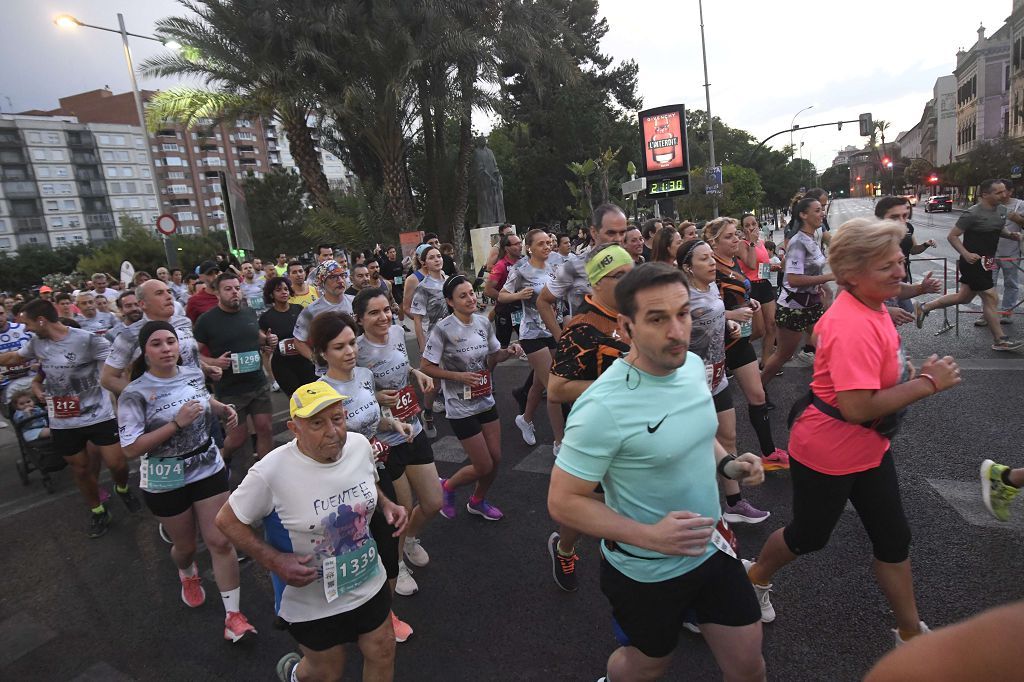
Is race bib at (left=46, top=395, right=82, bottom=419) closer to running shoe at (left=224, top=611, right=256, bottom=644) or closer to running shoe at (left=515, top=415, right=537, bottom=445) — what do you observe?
running shoe at (left=224, top=611, right=256, bottom=644)

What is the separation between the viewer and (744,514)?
3.95m

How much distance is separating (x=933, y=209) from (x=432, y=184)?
44.0 meters

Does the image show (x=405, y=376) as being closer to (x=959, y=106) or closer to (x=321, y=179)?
(x=321, y=179)

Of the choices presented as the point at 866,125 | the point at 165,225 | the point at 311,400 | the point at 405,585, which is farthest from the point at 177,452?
the point at 866,125

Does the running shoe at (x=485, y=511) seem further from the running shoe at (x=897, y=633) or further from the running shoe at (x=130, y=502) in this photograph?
the running shoe at (x=130, y=502)

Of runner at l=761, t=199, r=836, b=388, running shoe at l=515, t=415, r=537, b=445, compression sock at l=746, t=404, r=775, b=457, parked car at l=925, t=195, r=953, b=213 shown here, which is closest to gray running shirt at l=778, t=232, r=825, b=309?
runner at l=761, t=199, r=836, b=388

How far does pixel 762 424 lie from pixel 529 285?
2.90 meters

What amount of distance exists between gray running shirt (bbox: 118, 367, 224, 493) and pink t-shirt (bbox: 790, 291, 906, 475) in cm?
331

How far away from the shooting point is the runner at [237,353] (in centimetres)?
523

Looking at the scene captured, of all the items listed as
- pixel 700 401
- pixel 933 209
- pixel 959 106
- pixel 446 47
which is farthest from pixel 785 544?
pixel 959 106

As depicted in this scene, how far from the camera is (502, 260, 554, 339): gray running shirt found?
6.11 metres

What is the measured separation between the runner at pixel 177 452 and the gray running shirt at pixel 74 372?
183 centimetres

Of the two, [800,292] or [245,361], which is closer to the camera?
[245,361]

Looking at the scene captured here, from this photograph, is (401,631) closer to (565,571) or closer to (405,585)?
(405,585)
